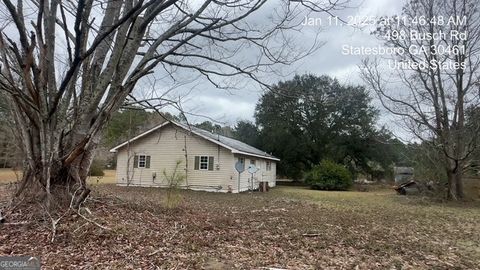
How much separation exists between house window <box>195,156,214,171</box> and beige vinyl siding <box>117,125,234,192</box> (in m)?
0.17

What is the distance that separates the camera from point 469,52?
1634 cm

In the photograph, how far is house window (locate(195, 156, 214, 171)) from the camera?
19656 mm

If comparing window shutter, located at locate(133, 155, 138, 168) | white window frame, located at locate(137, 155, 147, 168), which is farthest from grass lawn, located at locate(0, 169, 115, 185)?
white window frame, located at locate(137, 155, 147, 168)

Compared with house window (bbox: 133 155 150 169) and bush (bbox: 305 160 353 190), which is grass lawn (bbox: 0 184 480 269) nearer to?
house window (bbox: 133 155 150 169)

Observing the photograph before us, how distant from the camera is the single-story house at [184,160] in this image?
1928 centimetres

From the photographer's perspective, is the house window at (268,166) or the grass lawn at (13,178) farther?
the house window at (268,166)

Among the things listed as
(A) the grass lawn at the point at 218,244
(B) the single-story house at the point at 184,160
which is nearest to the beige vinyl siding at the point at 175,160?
(B) the single-story house at the point at 184,160

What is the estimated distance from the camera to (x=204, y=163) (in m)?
19.8

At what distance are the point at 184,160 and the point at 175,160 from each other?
1.92 feet

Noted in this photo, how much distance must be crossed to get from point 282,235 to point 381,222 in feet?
12.5

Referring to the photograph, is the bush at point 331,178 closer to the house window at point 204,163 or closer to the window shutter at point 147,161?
the house window at point 204,163

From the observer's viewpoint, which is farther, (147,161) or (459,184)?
(147,161)

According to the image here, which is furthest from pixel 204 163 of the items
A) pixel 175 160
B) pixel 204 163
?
pixel 175 160

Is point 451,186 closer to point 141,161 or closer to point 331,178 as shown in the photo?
point 331,178
